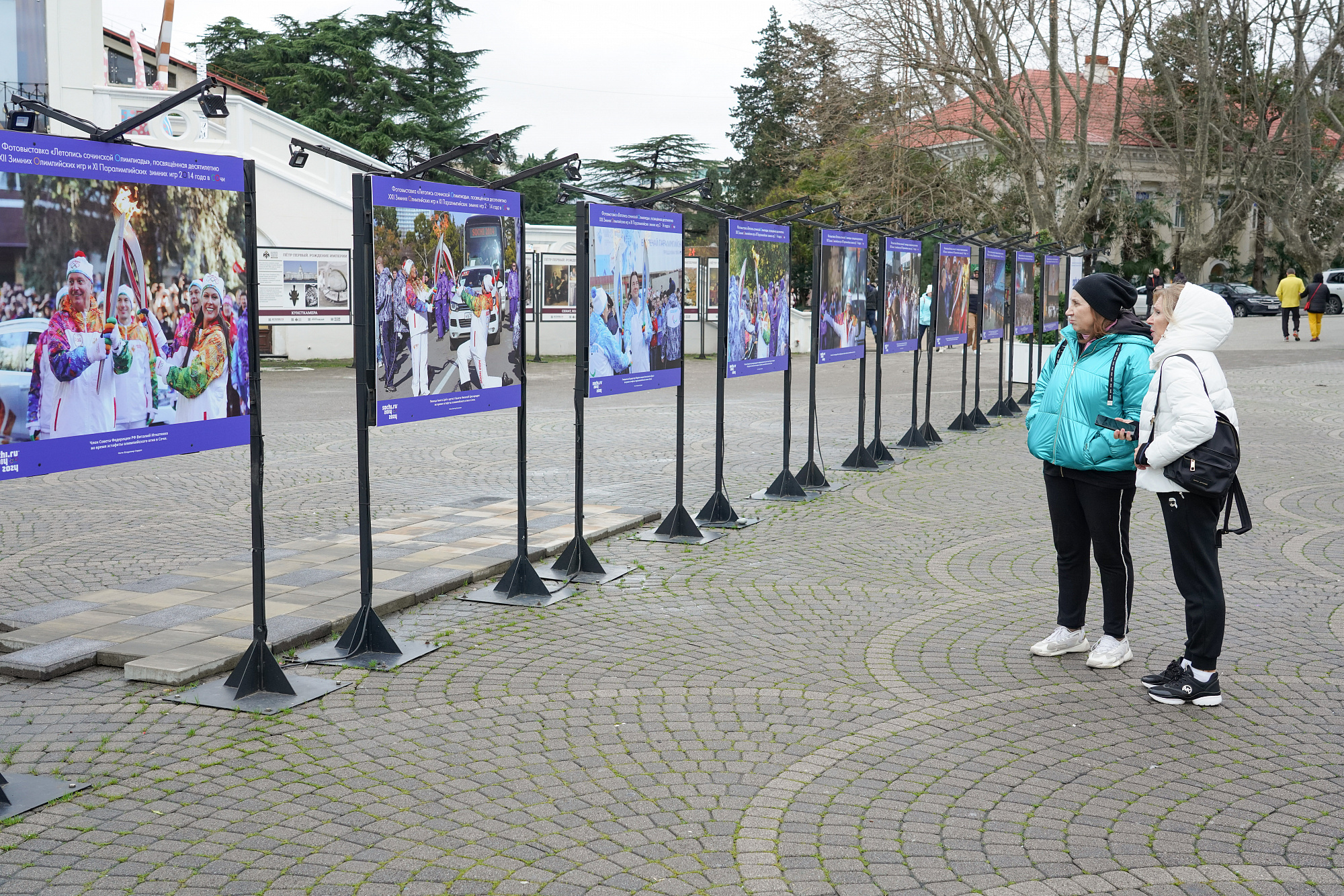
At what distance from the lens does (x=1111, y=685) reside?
232 inches

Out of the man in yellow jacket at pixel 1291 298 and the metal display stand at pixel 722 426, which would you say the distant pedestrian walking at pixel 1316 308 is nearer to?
the man in yellow jacket at pixel 1291 298

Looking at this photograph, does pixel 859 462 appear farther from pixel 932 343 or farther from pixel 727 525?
pixel 727 525

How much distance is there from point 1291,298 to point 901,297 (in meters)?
22.8

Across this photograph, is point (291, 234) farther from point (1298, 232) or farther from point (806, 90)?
point (1298, 232)

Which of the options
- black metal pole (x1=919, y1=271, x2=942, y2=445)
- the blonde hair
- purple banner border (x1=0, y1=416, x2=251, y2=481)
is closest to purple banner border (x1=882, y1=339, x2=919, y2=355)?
black metal pole (x1=919, y1=271, x2=942, y2=445)

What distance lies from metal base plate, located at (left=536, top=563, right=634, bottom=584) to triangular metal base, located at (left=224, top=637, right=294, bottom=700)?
91.8 inches

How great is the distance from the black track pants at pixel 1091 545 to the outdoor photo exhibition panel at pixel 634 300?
9.68 ft

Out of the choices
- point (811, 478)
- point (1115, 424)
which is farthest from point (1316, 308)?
point (1115, 424)

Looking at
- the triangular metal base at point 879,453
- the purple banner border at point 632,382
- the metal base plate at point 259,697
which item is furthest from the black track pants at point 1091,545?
the triangular metal base at point 879,453

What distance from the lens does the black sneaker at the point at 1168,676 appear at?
5.66m

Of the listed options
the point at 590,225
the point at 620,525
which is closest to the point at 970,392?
the point at 620,525

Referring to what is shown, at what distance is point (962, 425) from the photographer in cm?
1642

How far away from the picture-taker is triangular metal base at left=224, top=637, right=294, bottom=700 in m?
5.60

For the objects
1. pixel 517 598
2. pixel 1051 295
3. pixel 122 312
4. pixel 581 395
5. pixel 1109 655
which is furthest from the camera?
pixel 1051 295
